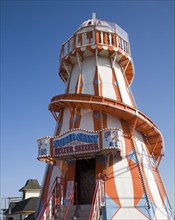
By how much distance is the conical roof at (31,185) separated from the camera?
3666cm

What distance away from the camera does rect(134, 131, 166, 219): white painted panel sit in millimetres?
15719

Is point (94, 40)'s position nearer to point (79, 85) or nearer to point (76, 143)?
point (79, 85)

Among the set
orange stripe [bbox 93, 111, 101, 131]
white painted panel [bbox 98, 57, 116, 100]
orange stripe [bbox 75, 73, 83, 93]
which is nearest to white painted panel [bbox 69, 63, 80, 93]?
orange stripe [bbox 75, 73, 83, 93]

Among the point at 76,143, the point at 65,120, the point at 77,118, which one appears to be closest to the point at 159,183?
the point at 76,143

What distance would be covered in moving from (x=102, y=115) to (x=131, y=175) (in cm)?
397

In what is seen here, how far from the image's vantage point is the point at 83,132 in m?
15.0

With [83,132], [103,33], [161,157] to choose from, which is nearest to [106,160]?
[83,132]

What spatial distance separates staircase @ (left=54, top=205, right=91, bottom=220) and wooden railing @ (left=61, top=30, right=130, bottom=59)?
1100cm

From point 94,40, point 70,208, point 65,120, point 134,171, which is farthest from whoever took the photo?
point 94,40

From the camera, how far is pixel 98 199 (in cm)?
1366

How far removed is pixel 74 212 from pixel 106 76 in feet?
31.3

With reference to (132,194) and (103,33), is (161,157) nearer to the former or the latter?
(132,194)

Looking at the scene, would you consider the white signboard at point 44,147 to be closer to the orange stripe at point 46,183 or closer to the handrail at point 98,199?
the orange stripe at point 46,183

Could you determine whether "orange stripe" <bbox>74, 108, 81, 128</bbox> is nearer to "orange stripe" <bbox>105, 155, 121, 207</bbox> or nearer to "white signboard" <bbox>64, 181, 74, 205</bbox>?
"orange stripe" <bbox>105, 155, 121, 207</bbox>
